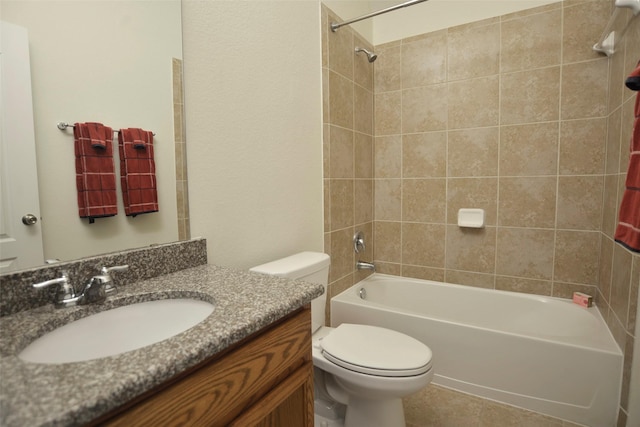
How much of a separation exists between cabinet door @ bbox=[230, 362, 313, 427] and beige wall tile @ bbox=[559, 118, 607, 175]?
196 cm

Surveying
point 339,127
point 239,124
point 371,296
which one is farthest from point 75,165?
point 371,296

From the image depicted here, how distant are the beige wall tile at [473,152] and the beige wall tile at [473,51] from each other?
1.23ft

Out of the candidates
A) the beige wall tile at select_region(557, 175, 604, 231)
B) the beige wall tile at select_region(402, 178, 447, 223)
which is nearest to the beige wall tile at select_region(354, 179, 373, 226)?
the beige wall tile at select_region(402, 178, 447, 223)

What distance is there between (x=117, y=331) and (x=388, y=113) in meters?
2.21

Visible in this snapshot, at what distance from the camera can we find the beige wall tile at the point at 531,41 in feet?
6.45

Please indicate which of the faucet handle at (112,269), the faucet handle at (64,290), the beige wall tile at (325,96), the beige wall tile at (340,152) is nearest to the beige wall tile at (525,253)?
the beige wall tile at (340,152)

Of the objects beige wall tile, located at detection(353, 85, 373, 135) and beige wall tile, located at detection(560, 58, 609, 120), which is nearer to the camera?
beige wall tile, located at detection(560, 58, 609, 120)

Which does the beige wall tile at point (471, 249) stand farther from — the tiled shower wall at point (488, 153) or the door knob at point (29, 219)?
the door knob at point (29, 219)

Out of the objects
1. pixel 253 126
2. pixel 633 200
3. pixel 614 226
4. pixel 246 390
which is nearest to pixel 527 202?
pixel 614 226

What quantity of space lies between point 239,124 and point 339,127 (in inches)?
32.5

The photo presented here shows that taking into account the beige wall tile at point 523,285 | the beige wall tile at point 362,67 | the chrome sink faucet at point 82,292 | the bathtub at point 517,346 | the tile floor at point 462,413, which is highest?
the beige wall tile at point 362,67

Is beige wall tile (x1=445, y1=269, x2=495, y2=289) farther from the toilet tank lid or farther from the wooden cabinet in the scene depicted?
the wooden cabinet

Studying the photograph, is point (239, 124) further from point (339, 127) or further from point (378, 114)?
point (378, 114)

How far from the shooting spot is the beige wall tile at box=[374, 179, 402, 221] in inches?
98.7
